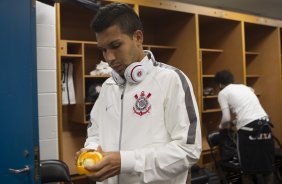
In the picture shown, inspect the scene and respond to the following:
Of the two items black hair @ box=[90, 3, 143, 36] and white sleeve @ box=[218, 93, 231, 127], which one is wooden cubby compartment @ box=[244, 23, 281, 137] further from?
black hair @ box=[90, 3, 143, 36]

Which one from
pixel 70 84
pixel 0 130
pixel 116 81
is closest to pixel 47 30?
pixel 70 84

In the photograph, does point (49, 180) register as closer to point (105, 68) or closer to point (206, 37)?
point (105, 68)

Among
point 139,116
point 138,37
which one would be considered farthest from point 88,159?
point 138,37

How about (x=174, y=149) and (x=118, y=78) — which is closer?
(x=174, y=149)

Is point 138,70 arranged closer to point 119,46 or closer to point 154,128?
point 119,46

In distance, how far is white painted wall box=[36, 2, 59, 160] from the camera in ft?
8.08

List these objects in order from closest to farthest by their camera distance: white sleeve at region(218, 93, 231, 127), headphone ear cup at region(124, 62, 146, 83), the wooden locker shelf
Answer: headphone ear cup at region(124, 62, 146, 83) → the wooden locker shelf → white sleeve at region(218, 93, 231, 127)

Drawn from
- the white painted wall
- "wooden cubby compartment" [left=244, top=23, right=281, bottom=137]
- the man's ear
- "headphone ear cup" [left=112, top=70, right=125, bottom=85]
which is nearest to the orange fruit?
"headphone ear cup" [left=112, top=70, right=125, bottom=85]

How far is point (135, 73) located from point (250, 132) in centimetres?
246

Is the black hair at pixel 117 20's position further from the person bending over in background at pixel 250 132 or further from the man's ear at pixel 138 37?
the person bending over in background at pixel 250 132

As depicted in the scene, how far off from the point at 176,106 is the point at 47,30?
1.73 m

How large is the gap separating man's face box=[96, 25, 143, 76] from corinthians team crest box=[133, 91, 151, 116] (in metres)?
0.13

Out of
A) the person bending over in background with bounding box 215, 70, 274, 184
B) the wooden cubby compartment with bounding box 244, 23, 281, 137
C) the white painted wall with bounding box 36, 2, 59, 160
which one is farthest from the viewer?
the wooden cubby compartment with bounding box 244, 23, 281, 137

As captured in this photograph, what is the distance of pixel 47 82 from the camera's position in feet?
8.13
